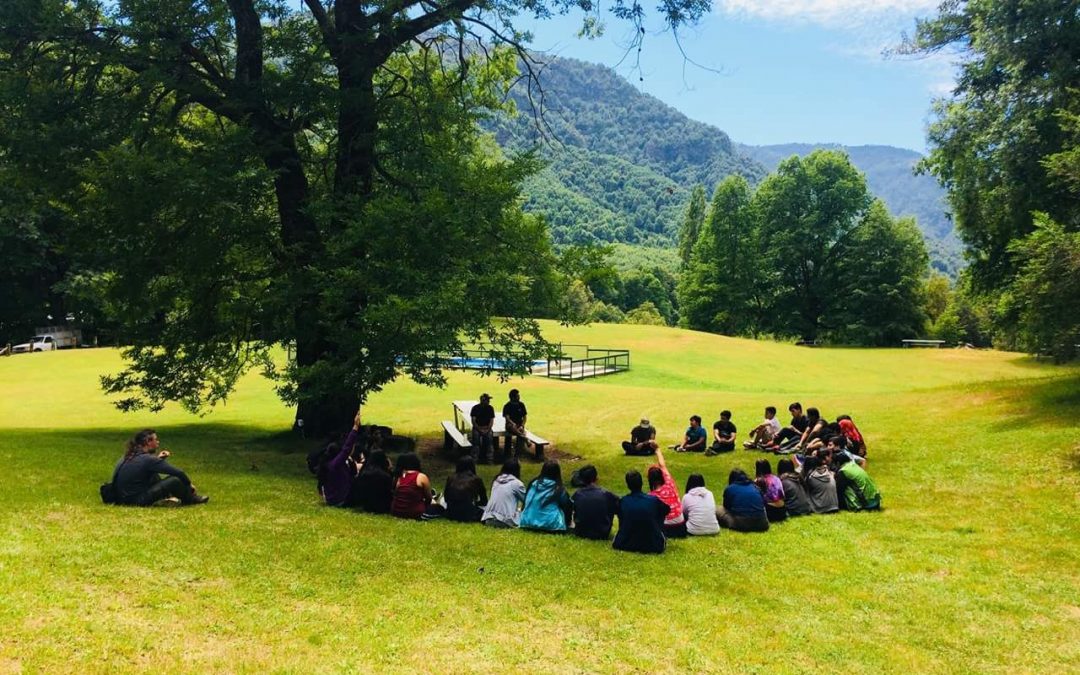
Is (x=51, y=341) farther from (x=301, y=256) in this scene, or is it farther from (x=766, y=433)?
(x=766, y=433)

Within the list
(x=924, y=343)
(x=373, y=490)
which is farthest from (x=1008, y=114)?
(x=924, y=343)

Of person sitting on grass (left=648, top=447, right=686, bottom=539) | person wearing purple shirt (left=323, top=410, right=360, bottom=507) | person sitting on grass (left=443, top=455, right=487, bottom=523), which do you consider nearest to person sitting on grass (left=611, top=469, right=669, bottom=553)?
person sitting on grass (left=648, top=447, right=686, bottom=539)

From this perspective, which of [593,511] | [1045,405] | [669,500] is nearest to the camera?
[593,511]

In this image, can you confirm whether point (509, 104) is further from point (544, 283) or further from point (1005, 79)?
point (1005, 79)

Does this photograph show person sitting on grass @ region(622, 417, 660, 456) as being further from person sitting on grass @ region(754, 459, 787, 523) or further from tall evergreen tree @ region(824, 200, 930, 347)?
tall evergreen tree @ region(824, 200, 930, 347)

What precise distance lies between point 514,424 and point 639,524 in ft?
23.8

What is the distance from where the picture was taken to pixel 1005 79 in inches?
842

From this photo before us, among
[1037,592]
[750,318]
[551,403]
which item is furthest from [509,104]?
[750,318]

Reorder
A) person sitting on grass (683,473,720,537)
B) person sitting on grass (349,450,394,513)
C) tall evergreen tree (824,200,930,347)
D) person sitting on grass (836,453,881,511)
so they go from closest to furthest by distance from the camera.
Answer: person sitting on grass (683,473,720,537) < person sitting on grass (349,450,394,513) < person sitting on grass (836,453,881,511) < tall evergreen tree (824,200,930,347)

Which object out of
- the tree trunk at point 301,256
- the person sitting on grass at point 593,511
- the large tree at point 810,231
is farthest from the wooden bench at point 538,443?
the large tree at point 810,231

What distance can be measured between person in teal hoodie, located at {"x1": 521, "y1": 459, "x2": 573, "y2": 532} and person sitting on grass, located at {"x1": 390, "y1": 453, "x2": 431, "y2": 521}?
144 cm

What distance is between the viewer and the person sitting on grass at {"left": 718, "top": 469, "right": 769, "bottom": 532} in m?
9.89

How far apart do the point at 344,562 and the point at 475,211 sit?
796 centimetres

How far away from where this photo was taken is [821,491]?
36.6ft
